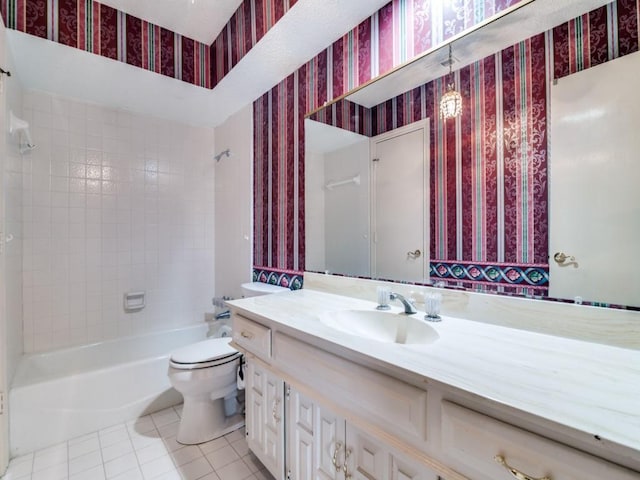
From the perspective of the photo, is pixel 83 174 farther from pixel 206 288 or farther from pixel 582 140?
pixel 582 140

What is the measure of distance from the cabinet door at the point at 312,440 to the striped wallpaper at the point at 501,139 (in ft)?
2.30

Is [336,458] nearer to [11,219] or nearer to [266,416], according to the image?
[266,416]

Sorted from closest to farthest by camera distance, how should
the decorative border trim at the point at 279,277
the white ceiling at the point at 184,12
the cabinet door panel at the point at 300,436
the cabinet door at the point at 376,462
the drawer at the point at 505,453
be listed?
the drawer at the point at 505,453, the cabinet door at the point at 376,462, the cabinet door panel at the point at 300,436, the white ceiling at the point at 184,12, the decorative border trim at the point at 279,277

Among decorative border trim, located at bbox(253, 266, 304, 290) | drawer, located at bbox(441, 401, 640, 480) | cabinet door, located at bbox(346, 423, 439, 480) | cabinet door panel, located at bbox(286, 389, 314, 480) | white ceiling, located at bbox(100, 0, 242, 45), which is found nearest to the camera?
drawer, located at bbox(441, 401, 640, 480)

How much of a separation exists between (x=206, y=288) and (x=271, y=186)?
136 cm

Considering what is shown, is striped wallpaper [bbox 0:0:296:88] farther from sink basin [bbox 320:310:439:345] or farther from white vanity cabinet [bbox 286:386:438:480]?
white vanity cabinet [bbox 286:386:438:480]

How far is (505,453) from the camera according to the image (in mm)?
555

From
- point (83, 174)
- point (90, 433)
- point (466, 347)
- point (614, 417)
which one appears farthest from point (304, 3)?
→ point (90, 433)

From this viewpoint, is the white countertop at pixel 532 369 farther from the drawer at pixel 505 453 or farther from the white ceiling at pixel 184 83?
the white ceiling at pixel 184 83

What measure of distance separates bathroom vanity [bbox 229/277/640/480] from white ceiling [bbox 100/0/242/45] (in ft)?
5.87

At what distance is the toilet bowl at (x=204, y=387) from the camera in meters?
1.66

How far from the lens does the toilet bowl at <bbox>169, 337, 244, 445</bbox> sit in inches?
65.2

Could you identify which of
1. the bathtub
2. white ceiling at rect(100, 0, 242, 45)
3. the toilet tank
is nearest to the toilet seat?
the toilet tank

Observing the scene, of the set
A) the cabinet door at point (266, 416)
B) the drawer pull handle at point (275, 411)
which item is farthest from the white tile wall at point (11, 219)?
the drawer pull handle at point (275, 411)
